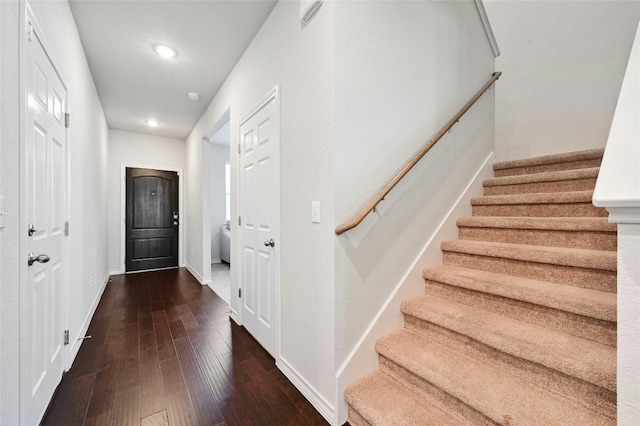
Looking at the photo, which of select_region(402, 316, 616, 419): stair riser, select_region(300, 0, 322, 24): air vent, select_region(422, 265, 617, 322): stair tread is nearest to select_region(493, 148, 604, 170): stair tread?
select_region(422, 265, 617, 322): stair tread

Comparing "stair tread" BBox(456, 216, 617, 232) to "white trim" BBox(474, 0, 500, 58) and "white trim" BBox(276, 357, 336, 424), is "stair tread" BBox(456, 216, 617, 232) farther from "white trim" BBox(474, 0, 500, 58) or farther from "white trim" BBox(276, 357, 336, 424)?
"white trim" BBox(474, 0, 500, 58)

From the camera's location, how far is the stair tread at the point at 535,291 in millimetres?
1201

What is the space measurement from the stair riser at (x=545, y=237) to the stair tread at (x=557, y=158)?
3.23ft

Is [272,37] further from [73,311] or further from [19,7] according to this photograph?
[73,311]

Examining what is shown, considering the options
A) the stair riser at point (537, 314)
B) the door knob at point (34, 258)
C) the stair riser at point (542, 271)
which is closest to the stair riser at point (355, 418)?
the stair riser at point (537, 314)

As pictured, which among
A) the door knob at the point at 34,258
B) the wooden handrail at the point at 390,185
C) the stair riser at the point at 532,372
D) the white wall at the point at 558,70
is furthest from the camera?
the white wall at the point at 558,70

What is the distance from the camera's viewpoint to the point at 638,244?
2.44ft

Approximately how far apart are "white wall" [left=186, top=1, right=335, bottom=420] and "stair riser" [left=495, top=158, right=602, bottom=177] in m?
2.18

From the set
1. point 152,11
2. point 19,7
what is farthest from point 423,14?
point 19,7

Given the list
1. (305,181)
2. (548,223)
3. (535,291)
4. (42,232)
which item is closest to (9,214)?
(42,232)

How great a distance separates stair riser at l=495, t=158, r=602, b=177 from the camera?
7.28 feet

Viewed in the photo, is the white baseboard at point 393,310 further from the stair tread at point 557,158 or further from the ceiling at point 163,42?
the ceiling at point 163,42

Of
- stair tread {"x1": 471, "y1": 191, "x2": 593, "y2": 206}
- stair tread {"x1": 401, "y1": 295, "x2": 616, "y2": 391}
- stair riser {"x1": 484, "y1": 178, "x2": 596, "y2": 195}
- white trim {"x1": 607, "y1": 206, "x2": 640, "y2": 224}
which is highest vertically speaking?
stair riser {"x1": 484, "y1": 178, "x2": 596, "y2": 195}

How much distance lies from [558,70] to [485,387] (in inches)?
149
